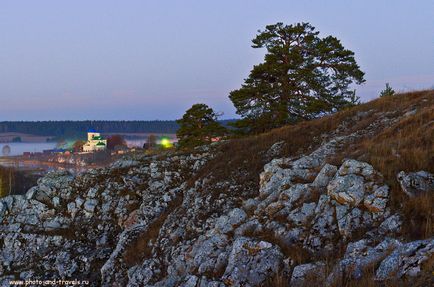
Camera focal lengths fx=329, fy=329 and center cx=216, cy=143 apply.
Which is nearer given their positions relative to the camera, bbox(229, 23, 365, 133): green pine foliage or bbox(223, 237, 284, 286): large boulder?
bbox(223, 237, 284, 286): large boulder

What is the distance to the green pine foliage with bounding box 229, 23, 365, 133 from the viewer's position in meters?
30.7

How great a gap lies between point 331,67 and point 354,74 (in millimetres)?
2204

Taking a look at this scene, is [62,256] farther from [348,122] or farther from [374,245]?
[348,122]

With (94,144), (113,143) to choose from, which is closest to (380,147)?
(94,144)

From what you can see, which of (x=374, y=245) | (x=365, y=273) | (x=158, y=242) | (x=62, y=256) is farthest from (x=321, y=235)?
(x=62, y=256)

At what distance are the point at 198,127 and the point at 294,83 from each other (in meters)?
11.5

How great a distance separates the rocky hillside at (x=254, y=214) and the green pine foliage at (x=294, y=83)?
831 cm

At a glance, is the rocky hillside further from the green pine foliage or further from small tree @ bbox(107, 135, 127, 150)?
small tree @ bbox(107, 135, 127, 150)

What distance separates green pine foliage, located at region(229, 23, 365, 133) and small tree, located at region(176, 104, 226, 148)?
445 cm

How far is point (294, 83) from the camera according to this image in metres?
31.5

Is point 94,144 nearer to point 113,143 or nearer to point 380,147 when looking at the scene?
point 113,143

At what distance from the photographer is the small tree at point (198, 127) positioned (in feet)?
116

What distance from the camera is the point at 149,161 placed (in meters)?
22.8

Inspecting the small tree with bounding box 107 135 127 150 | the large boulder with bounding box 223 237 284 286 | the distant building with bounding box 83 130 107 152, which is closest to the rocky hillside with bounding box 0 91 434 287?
the large boulder with bounding box 223 237 284 286
